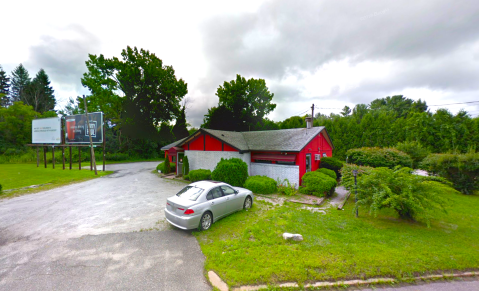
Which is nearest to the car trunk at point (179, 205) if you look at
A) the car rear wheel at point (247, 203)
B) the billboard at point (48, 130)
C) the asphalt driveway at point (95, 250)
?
the asphalt driveway at point (95, 250)

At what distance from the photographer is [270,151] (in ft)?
45.3

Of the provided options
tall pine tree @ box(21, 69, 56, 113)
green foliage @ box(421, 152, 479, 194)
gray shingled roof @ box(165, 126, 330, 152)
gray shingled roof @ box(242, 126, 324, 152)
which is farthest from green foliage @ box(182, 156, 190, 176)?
tall pine tree @ box(21, 69, 56, 113)

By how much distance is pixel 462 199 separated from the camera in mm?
10055

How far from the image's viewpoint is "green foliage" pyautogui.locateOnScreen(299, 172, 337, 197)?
1081cm

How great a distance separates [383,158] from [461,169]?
155 inches

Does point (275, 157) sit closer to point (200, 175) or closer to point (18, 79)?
point (200, 175)

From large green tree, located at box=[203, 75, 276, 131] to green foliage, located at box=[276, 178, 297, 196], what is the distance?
23.8 m

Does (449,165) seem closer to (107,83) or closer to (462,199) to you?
(462,199)

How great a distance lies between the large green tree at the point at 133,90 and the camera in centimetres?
3466

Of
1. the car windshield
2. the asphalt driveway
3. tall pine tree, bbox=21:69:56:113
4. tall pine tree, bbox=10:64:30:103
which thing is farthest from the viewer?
tall pine tree, bbox=10:64:30:103

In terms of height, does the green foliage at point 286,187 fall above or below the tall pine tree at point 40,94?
below

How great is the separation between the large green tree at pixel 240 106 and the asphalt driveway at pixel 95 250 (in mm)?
27817

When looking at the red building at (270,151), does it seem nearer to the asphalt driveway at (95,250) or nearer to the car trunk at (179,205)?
the asphalt driveway at (95,250)

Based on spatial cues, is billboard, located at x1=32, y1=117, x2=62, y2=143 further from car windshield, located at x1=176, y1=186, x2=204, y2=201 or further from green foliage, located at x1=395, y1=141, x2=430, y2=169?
green foliage, located at x1=395, y1=141, x2=430, y2=169
